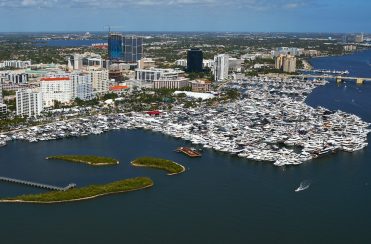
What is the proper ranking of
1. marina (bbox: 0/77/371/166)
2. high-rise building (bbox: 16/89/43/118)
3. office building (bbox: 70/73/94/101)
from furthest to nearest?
office building (bbox: 70/73/94/101) < high-rise building (bbox: 16/89/43/118) < marina (bbox: 0/77/371/166)

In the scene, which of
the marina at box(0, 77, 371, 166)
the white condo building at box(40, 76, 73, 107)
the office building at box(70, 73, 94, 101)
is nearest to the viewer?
the marina at box(0, 77, 371, 166)

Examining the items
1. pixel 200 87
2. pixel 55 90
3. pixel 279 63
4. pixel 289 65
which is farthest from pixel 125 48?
pixel 55 90

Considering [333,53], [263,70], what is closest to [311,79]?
[263,70]

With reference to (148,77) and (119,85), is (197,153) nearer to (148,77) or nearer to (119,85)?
(119,85)

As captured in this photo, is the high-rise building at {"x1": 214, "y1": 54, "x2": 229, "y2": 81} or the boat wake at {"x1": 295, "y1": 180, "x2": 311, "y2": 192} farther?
the high-rise building at {"x1": 214, "y1": 54, "x2": 229, "y2": 81}

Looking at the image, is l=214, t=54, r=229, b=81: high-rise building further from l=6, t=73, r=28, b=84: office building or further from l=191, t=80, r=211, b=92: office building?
l=6, t=73, r=28, b=84: office building

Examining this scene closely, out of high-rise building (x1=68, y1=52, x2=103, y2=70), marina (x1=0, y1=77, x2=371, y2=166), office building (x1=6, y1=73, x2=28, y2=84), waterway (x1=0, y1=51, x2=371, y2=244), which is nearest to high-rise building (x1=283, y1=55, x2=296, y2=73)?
high-rise building (x1=68, y1=52, x2=103, y2=70)
